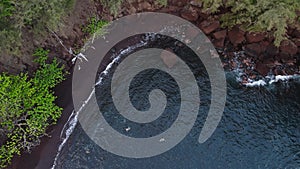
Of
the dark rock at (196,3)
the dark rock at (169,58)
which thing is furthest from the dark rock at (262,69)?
the dark rock at (196,3)

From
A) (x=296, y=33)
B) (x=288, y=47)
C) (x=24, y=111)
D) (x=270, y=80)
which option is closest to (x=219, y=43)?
(x=270, y=80)

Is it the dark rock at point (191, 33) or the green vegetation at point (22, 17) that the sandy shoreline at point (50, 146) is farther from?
the dark rock at point (191, 33)

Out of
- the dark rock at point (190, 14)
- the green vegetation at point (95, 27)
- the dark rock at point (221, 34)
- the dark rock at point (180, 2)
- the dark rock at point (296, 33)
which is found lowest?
the dark rock at point (296, 33)

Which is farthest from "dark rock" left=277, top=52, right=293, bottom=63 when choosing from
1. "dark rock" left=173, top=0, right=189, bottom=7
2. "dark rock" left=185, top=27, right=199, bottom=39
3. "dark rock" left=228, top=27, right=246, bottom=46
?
"dark rock" left=173, top=0, right=189, bottom=7

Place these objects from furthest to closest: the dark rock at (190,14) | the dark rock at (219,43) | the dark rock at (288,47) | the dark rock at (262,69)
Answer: the dark rock at (190,14) → the dark rock at (219,43) → the dark rock at (288,47) → the dark rock at (262,69)

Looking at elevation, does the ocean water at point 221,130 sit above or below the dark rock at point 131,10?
below

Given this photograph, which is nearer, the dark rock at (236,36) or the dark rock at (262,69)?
the dark rock at (262,69)
